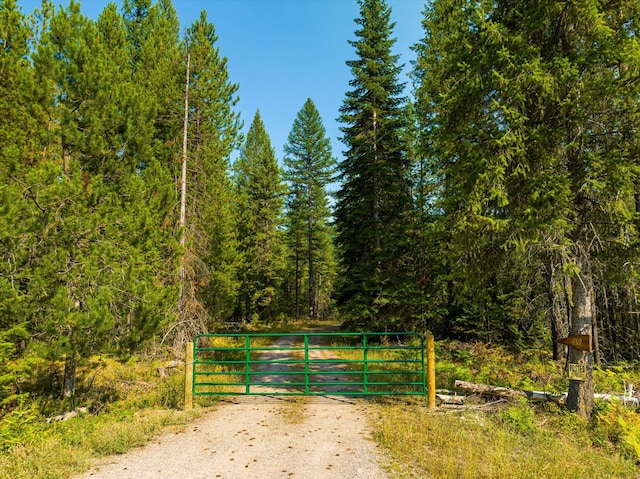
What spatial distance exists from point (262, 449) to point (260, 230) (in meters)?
26.9

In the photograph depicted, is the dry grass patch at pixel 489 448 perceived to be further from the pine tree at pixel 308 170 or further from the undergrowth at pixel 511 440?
the pine tree at pixel 308 170

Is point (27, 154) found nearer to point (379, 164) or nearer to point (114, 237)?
point (114, 237)

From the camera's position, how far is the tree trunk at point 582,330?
728cm

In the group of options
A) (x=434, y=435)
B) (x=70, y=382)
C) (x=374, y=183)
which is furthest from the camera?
(x=374, y=183)

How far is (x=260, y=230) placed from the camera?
32.2m

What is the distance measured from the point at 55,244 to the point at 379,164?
13.5 m

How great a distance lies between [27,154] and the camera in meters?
10.2

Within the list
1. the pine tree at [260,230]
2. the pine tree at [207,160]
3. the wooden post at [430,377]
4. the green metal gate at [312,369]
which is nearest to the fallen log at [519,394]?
the wooden post at [430,377]

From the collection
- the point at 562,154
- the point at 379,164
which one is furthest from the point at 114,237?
the point at 379,164

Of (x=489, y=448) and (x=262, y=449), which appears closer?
(x=489, y=448)

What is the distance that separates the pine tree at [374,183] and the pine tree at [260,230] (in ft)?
37.0

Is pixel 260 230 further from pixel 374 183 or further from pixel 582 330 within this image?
pixel 582 330

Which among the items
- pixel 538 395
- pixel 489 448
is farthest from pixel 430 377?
pixel 489 448

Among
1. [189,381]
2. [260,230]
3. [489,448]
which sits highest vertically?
[260,230]
